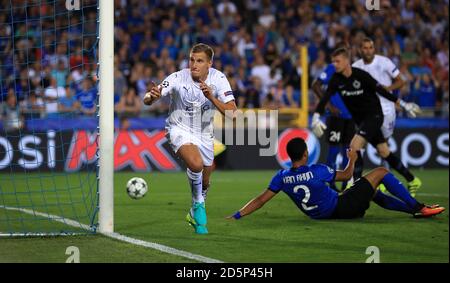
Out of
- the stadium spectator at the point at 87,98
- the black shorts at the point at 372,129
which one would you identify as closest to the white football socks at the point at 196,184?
the black shorts at the point at 372,129

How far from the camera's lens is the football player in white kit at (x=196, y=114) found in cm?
928

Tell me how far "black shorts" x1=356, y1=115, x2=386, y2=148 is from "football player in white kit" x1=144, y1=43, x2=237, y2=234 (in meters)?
3.81

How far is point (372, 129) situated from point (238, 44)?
36.5 feet

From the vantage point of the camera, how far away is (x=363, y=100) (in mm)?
13117

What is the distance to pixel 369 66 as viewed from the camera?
14.6m

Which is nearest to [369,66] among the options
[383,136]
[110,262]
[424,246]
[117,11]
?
[383,136]

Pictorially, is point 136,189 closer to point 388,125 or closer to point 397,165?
point 397,165

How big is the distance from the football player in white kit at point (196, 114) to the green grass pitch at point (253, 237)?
0.52m

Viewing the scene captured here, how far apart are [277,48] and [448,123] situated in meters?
5.22

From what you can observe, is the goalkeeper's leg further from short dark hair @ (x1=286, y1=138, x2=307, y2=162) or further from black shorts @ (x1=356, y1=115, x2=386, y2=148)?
short dark hair @ (x1=286, y1=138, x2=307, y2=162)

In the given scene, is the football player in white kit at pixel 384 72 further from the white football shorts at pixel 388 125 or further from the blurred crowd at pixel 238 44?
the blurred crowd at pixel 238 44
